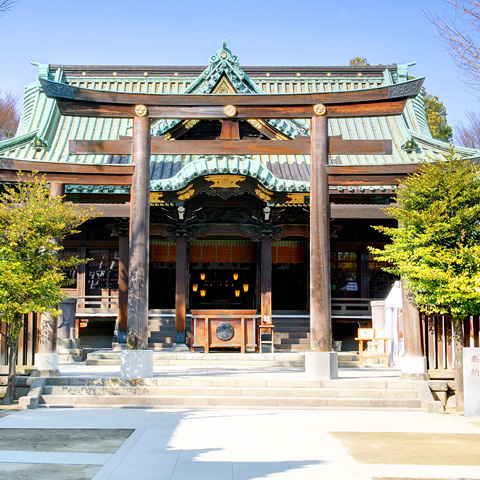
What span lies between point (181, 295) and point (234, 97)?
779 cm

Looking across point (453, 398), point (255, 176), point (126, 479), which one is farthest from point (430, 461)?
point (255, 176)

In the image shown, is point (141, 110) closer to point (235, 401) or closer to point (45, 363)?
point (45, 363)

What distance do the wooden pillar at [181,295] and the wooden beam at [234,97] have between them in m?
7.12

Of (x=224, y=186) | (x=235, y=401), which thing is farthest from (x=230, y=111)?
(x=235, y=401)

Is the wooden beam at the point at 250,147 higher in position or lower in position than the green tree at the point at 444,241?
higher

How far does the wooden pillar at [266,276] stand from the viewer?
1961 centimetres

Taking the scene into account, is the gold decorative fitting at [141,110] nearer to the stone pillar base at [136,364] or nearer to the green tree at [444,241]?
the stone pillar base at [136,364]

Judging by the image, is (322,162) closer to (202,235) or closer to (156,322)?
(202,235)

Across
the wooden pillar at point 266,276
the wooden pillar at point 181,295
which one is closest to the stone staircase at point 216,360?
the wooden pillar at point 181,295

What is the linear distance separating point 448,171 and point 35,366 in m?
9.42

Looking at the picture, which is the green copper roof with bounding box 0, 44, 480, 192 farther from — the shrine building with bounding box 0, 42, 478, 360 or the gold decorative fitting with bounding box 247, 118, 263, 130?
the gold decorative fitting with bounding box 247, 118, 263, 130

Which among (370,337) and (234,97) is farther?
(370,337)

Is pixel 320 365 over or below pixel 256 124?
below

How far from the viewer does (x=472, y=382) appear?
35.7 ft
